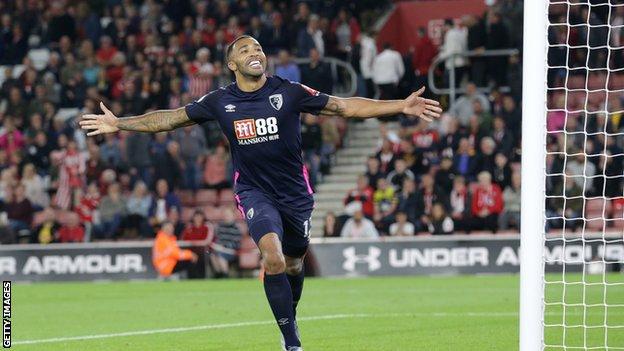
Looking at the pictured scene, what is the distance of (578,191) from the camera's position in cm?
2252

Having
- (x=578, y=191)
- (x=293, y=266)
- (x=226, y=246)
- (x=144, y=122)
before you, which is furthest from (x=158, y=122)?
(x=578, y=191)

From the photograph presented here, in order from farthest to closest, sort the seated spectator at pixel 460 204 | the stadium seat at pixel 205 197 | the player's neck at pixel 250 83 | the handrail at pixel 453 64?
1. the handrail at pixel 453 64
2. the stadium seat at pixel 205 197
3. the seated spectator at pixel 460 204
4. the player's neck at pixel 250 83

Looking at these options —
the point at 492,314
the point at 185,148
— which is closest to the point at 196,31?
the point at 185,148

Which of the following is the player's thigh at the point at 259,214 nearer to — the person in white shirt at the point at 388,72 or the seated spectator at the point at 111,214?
Result: the seated spectator at the point at 111,214

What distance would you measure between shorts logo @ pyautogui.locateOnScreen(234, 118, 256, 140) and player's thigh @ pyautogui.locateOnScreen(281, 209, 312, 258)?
0.70 m

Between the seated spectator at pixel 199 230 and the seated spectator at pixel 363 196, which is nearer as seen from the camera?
the seated spectator at pixel 199 230

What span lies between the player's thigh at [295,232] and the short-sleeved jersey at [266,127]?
0.09 metres

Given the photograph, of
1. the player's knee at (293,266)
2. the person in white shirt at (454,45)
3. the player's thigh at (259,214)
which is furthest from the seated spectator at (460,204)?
the player's thigh at (259,214)

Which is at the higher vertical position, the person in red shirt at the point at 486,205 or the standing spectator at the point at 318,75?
the standing spectator at the point at 318,75

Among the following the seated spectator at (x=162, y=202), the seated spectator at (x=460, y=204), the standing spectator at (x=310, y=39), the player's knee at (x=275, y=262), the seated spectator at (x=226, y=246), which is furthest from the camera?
the standing spectator at (x=310, y=39)

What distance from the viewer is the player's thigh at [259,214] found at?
9.83m

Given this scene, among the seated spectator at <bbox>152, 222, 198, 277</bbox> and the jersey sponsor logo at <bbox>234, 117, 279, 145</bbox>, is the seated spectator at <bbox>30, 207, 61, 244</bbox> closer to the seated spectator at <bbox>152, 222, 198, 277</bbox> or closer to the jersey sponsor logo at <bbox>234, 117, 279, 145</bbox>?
the seated spectator at <bbox>152, 222, 198, 277</bbox>


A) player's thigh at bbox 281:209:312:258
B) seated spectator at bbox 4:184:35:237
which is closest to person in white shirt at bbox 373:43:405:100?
seated spectator at bbox 4:184:35:237

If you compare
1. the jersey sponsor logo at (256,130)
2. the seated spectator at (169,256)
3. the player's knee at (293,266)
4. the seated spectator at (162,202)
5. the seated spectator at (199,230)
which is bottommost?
the seated spectator at (169,256)
